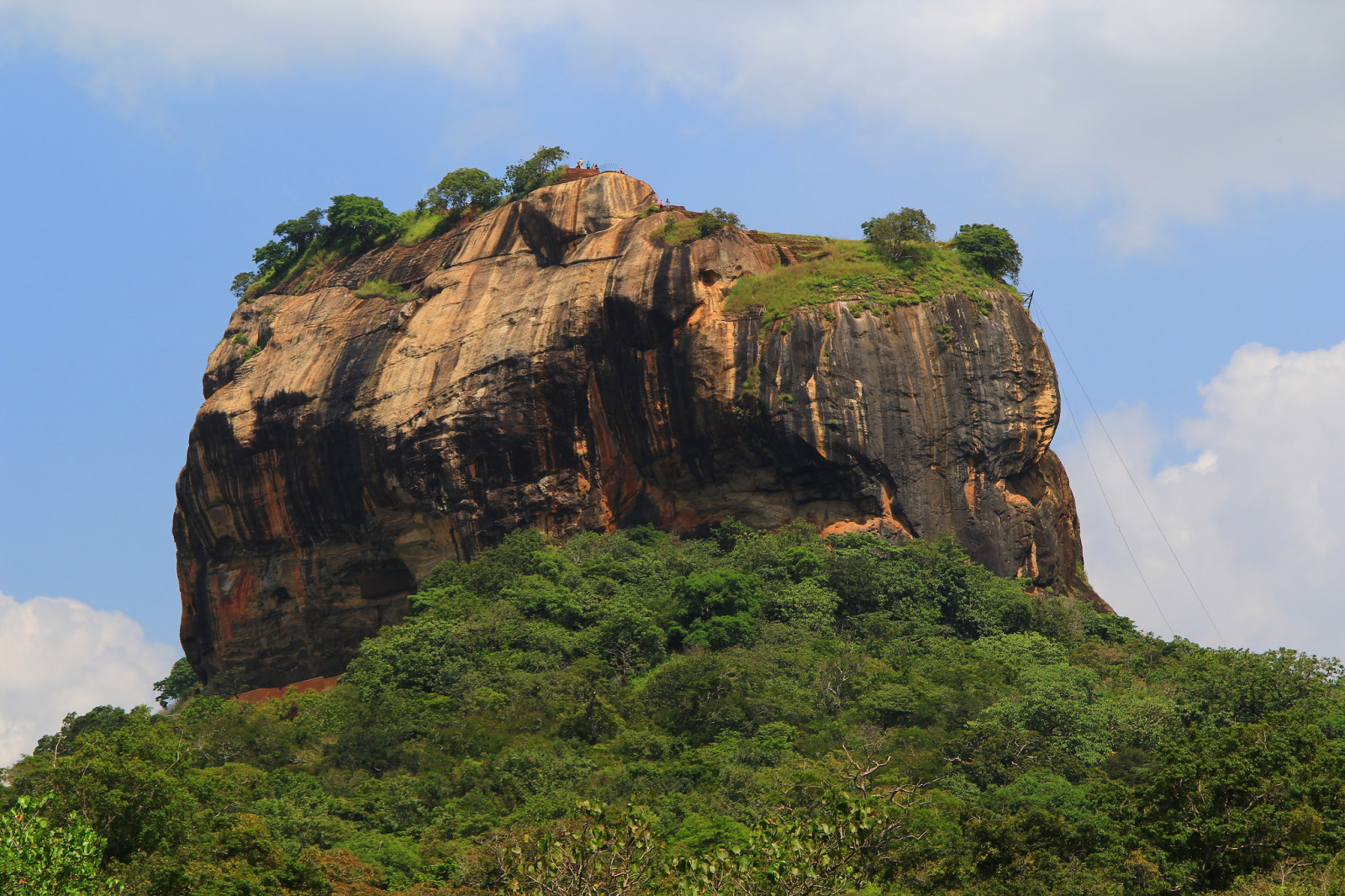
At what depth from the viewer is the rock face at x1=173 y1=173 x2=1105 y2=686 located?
45.7 metres

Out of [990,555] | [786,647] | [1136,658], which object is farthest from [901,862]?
[990,555]

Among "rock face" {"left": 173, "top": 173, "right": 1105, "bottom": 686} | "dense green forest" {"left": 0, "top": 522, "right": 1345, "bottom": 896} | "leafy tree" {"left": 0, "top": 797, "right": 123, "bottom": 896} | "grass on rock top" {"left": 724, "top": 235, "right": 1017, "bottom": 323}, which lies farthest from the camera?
"grass on rock top" {"left": 724, "top": 235, "right": 1017, "bottom": 323}

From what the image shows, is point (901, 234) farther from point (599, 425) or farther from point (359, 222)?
point (359, 222)

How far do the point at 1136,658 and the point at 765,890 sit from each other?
2501cm

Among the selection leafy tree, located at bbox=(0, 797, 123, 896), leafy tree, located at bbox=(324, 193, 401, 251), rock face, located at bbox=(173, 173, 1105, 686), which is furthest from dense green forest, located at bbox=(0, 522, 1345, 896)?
leafy tree, located at bbox=(324, 193, 401, 251)

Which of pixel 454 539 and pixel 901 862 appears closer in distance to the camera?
pixel 901 862

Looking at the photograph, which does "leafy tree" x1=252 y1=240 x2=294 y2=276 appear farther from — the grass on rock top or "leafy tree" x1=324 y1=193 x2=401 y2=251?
the grass on rock top

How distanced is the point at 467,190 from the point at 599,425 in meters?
12.3

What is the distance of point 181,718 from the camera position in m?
43.5

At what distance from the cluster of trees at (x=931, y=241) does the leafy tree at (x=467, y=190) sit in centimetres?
1283

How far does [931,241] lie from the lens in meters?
50.7

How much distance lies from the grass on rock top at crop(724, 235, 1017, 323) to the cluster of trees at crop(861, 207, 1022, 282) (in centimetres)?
32

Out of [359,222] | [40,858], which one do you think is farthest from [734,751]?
[359,222]

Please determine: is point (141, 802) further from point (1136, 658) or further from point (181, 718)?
point (1136, 658)
